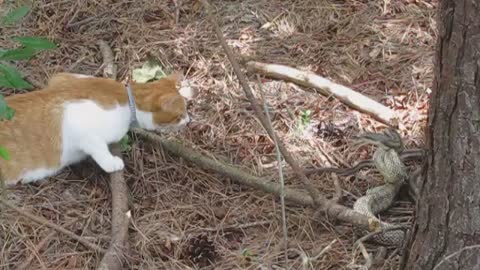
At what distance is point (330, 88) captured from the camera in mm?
3789

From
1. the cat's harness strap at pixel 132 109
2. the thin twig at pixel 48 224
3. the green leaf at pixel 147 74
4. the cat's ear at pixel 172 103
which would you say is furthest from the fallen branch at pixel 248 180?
the thin twig at pixel 48 224

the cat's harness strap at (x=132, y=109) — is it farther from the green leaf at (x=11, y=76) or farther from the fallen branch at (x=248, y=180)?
the green leaf at (x=11, y=76)

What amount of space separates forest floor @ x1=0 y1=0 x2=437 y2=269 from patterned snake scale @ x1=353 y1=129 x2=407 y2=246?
0.21 ft

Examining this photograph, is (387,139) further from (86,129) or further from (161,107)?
(86,129)

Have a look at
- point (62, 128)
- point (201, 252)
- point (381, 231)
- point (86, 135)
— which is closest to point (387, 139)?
point (381, 231)

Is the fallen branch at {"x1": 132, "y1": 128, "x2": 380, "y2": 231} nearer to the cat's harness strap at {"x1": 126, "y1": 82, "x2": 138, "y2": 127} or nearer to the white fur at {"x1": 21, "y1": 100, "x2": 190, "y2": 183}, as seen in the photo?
the cat's harness strap at {"x1": 126, "y1": 82, "x2": 138, "y2": 127}

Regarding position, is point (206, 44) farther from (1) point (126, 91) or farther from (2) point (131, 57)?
(1) point (126, 91)

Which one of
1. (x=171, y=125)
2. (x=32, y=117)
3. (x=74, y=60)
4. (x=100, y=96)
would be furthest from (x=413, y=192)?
(x=74, y=60)

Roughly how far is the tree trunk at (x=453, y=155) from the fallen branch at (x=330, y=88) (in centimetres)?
125

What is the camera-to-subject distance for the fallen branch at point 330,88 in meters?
3.65

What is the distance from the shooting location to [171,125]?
11.8 ft

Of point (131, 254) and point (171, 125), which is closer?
point (131, 254)

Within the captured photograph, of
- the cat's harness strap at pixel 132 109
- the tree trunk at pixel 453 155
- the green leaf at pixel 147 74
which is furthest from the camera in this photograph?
the green leaf at pixel 147 74

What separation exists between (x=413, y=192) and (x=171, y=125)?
110cm
